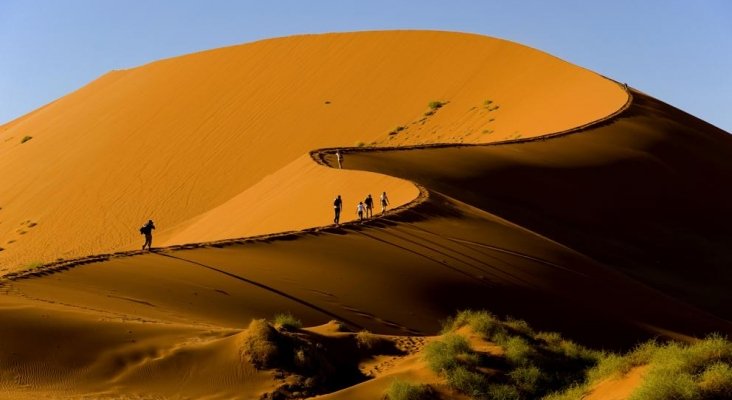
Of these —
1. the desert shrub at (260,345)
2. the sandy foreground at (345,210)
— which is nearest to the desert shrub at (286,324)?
the sandy foreground at (345,210)

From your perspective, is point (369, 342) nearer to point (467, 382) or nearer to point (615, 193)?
point (467, 382)

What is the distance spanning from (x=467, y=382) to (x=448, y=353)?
0.59 metres

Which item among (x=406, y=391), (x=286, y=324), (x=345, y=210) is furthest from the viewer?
(x=345, y=210)

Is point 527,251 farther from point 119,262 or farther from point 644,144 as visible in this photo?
point 644,144

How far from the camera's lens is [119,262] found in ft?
71.2

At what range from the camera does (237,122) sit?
6200cm

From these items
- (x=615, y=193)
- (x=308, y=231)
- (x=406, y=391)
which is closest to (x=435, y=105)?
(x=615, y=193)

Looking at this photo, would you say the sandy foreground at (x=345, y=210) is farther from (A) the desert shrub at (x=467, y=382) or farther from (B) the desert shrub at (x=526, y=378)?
(B) the desert shrub at (x=526, y=378)

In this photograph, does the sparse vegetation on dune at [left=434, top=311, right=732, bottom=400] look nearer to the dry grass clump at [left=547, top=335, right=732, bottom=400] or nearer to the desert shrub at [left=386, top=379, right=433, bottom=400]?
the dry grass clump at [left=547, top=335, right=732, bottom=400]

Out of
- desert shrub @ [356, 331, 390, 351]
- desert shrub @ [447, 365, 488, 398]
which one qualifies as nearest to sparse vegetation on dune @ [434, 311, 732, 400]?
desert shrub @ [447, 365, 488, 398]

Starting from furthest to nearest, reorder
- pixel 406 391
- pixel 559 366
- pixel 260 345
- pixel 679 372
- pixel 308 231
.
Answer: pixel 308 231 → pixel 559 366 → pixel 260 345 → pixel 406 391 → pixel 679 372

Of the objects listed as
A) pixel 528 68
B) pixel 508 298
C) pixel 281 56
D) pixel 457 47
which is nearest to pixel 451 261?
pixel 508 298

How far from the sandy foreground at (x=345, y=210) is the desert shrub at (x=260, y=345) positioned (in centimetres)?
20

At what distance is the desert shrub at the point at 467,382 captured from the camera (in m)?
14.5
